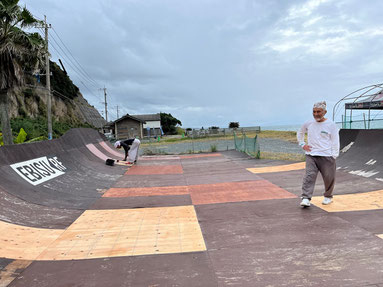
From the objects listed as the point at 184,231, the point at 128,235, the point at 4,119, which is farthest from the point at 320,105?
the point at 4,119

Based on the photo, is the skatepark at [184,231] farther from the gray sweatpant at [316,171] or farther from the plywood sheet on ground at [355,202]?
the gray sweatpant at [316,171]

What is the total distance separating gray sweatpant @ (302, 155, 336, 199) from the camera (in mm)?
5312

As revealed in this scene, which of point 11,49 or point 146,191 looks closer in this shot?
point 146,191

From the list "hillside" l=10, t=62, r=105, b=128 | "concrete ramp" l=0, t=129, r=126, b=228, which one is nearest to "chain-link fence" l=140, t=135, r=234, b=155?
"hillside" l=10, t=62, r=105, b=128

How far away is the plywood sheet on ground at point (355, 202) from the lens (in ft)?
17.4

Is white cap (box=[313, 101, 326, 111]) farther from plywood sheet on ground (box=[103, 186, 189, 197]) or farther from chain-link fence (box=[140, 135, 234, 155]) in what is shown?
chain-link fence (box=[140, 135, 234, 155])

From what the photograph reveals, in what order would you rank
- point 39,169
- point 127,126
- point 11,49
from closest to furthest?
point 39,169 → point 11,49 → point 127,126

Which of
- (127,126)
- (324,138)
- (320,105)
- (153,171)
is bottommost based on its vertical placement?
(153,171)

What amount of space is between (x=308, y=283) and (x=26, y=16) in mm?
15563

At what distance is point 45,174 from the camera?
846cm

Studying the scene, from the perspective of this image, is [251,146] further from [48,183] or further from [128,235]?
[128,235]

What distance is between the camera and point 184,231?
4.51 metres

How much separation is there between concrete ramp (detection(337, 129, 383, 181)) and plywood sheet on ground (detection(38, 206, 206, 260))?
20.1 ft

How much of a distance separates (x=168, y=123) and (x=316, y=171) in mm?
85153
